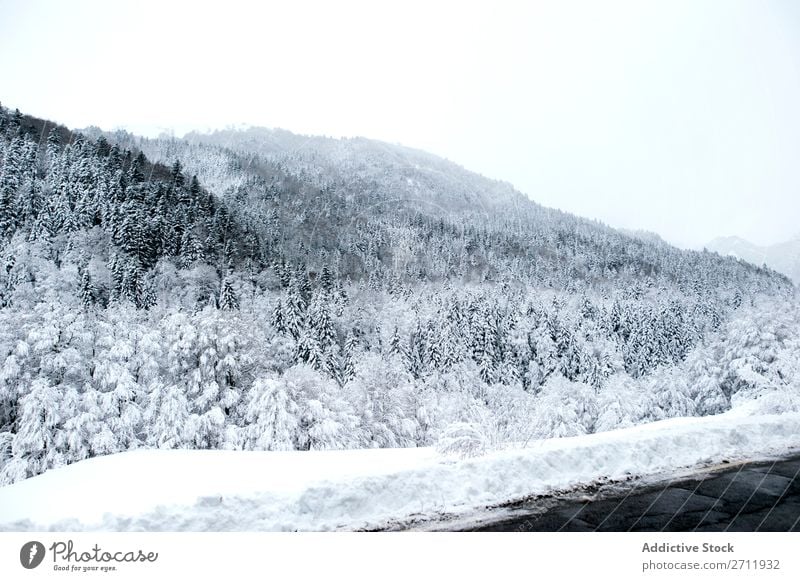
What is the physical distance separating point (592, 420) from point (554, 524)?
30259mm

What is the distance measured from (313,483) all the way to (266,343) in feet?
89.9

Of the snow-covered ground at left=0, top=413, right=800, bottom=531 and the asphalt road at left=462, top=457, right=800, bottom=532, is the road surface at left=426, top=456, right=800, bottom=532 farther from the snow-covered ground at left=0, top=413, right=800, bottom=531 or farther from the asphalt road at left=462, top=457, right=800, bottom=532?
the snow-covered ground at left=0, top=413, right=800, bottom=531

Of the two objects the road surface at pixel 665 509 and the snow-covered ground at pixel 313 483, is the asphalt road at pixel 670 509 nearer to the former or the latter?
the road surface at pixel 665 509

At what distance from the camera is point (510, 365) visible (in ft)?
156

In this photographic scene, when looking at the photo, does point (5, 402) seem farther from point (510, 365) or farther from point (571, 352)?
point (571, 352)

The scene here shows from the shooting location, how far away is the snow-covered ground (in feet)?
19.4

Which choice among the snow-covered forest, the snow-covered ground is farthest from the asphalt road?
the snow-covered forest

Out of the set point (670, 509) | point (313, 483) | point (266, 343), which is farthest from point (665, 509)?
point (266, 343)

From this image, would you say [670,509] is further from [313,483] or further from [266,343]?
[266,343]

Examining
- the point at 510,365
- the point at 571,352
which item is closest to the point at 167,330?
the point at 510,365

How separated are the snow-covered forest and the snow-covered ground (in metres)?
1.06

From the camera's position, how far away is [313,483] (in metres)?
6.39

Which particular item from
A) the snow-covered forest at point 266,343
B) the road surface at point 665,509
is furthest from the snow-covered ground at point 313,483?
the snow-covered forest at point 266,343

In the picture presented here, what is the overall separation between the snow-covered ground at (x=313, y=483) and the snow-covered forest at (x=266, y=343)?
1.06 metres
